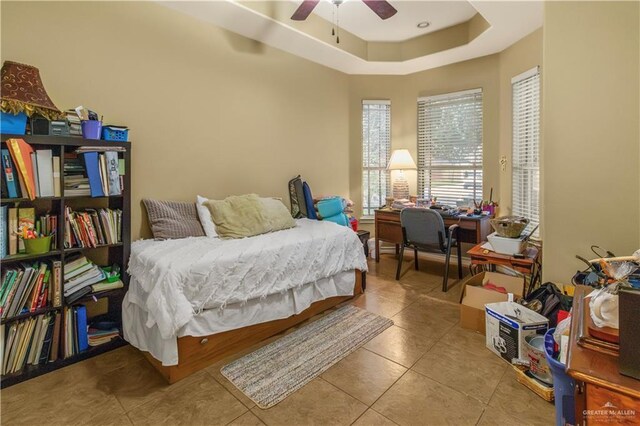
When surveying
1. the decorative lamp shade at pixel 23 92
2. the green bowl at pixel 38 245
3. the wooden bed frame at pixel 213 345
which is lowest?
the wooden bed frame at pixel 213 345

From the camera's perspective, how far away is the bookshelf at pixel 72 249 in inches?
76.9

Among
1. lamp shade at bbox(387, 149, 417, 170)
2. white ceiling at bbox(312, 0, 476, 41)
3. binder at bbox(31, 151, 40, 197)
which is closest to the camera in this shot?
binder at bbox(31, 151, 40, 197)

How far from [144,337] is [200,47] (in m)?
2.51

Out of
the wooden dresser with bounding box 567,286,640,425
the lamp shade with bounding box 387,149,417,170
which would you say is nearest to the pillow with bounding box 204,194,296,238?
the lamp shade with bounding box 387,149,417,170

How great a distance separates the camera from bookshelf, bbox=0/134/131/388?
1953 millimetres

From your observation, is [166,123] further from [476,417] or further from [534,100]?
[534,100]

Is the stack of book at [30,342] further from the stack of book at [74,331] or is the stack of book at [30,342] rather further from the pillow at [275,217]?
the pillow at [275,217]

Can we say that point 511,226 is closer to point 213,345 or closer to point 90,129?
point 213,345

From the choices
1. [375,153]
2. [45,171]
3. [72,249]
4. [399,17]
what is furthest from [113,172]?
[375,153]

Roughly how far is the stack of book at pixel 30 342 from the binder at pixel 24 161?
0.77m

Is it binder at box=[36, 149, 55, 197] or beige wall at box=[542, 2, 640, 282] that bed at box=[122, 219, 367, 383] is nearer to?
binder at box=[36, 149, 55, 197]

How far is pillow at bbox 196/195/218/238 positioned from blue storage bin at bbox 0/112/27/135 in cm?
127

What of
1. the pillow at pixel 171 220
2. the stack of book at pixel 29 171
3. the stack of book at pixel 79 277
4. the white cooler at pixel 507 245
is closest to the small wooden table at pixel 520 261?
the white cooler at pixel 507 245

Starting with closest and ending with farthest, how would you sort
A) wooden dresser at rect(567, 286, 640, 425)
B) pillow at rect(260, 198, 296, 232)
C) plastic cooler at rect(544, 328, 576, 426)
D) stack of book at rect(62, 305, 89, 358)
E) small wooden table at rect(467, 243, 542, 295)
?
wooden dresser at rect(567, 286, 640, 425), plastic cooler at rect(544, 328, 576, 426), stack of book at rect(62, 305, 89, 358), small wooden table at rect(467, 243, 542, 295), pillow at rect(260, 198, 296, 232)
